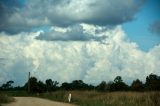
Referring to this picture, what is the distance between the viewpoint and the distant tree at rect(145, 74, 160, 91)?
232 feet

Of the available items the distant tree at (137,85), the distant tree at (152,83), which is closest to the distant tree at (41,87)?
the distant tree at (137,85)

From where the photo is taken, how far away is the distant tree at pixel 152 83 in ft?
232

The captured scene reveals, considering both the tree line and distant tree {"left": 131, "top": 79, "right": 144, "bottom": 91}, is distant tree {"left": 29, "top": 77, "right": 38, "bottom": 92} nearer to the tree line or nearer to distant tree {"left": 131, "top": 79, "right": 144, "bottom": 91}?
the tree line

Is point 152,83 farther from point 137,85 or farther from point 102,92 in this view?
point 102,92

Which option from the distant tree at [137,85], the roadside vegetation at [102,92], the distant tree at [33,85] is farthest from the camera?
the distant tree at [33,85]

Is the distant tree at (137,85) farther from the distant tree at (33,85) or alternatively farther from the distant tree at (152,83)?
the distant tree at (33,85)

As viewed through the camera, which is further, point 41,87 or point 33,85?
point 41,87

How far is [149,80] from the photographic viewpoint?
257ft

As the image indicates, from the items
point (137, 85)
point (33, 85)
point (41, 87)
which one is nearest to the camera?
point (137, 85)

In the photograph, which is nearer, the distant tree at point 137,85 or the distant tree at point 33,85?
the distant tree at point 137,85

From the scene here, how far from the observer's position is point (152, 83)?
74000 mm

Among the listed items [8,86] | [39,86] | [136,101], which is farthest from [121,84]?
[136,101]

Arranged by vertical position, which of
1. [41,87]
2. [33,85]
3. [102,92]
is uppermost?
[33,85]

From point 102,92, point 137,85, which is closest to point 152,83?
point 137,85
